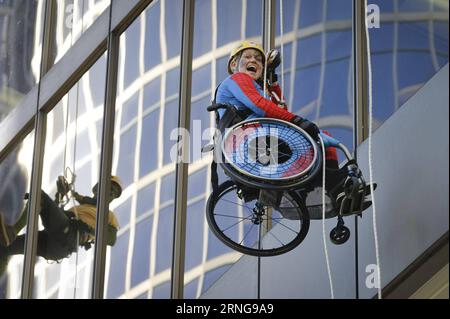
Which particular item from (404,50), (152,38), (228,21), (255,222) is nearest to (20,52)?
(152,38)

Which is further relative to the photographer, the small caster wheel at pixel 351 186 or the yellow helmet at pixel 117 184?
the yellow helmet at pixel 117 184

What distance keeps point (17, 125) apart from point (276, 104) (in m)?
5.04

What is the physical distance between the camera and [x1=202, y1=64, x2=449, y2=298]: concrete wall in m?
16.1

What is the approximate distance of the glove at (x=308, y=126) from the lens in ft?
55.3

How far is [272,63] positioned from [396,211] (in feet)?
7.00

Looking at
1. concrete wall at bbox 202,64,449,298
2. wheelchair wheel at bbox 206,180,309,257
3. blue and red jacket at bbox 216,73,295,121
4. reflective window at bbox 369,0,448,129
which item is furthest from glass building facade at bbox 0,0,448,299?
blue and red jacket at bbox 216,73,295,121

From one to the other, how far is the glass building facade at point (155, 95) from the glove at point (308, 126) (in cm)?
33

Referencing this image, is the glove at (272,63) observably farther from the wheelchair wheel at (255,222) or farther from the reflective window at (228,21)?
→ the wheelchair wheel at (255,222)

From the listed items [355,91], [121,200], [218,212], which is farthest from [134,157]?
[355,91]

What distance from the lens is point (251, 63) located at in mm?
17594

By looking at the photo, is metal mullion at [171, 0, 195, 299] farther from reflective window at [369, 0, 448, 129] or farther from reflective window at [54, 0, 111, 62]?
reflective window at [369, 0, 448, 129]

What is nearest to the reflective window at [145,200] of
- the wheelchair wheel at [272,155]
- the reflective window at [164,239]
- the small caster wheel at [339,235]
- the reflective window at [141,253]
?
the reflective window at [141,253]

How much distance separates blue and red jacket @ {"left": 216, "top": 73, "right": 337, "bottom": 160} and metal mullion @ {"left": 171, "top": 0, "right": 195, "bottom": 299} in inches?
42.0

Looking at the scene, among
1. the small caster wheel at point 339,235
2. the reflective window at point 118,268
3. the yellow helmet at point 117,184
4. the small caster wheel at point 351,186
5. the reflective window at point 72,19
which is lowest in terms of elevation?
the small caster wheel at point 339,235
